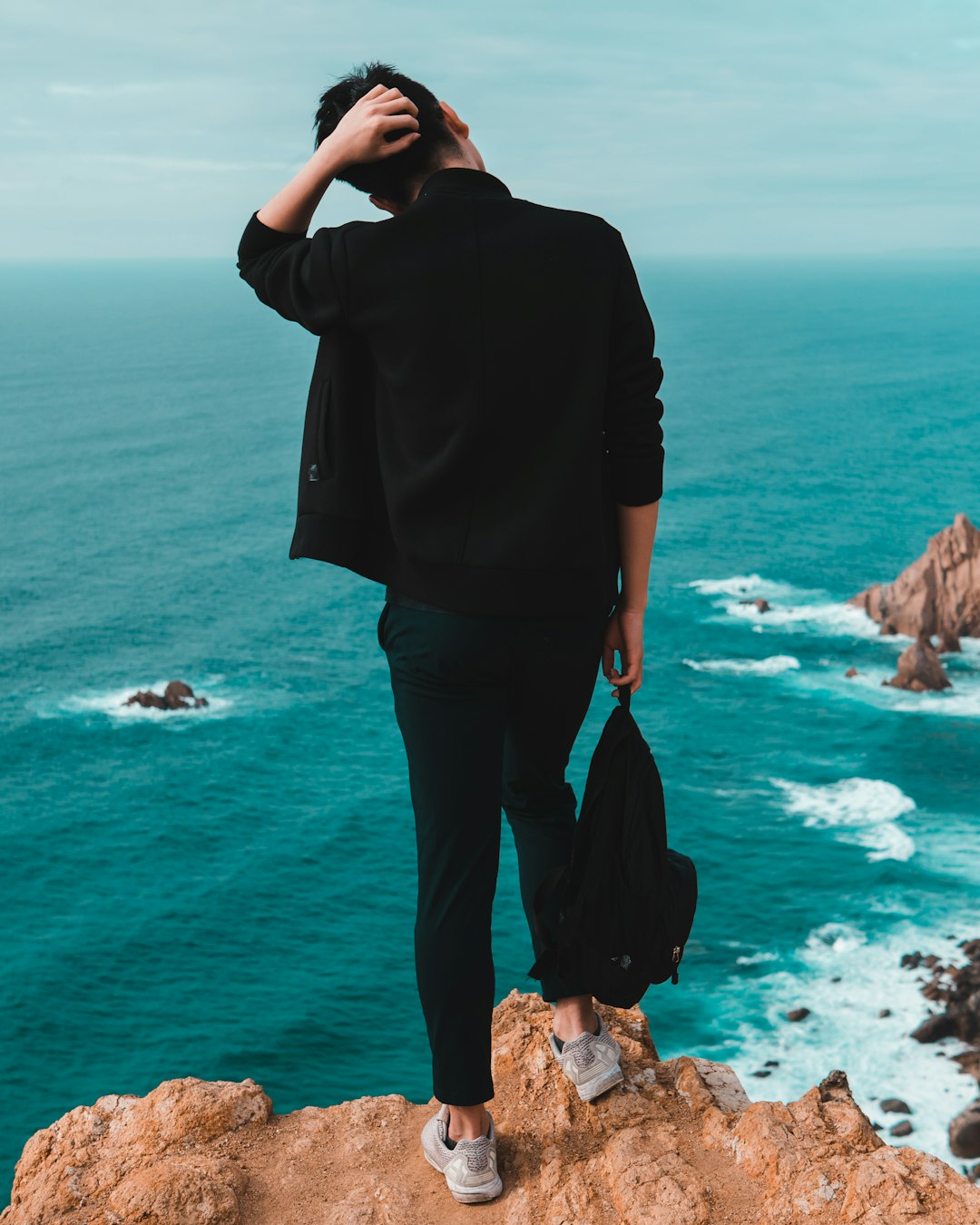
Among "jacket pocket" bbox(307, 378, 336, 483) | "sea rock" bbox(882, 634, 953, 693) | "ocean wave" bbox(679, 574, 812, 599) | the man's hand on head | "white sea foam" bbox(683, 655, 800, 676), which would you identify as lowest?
"white sea foam" bbox(683, 655, 800, 676)

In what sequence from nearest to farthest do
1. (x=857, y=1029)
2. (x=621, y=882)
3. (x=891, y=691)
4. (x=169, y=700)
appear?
(x=621, y=882)
(x=857, y=1029)
(x=891, y=691)
(x=169, y=700)

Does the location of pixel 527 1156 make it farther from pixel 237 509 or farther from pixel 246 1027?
pixel 237 509

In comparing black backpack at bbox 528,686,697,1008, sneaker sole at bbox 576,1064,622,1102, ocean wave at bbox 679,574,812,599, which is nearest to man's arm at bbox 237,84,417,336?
black backpack at bbox 528,686,697,1008

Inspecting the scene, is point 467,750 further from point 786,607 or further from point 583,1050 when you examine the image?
point 786,607

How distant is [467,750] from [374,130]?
7.72ft

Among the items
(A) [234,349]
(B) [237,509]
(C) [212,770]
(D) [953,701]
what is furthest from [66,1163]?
(A) [234,349]

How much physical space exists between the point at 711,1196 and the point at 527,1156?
0.85 metres

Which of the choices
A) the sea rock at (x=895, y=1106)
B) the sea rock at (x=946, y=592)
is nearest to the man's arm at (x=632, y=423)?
the sea rock at (x=895, y=1106)

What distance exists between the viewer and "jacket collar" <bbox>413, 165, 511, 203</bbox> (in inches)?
168

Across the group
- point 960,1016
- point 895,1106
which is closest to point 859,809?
point 960,1016

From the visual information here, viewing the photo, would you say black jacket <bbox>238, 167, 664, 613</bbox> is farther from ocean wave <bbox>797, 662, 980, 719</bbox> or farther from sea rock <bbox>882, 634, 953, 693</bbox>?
sea rock <bbox>882, 634, 953, 693</bbox>

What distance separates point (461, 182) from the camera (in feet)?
14.0

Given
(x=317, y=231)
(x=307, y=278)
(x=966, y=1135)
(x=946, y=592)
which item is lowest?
(x=966, y=1135)

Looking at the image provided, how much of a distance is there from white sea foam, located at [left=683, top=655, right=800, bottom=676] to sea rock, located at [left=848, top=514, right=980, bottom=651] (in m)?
7.90
